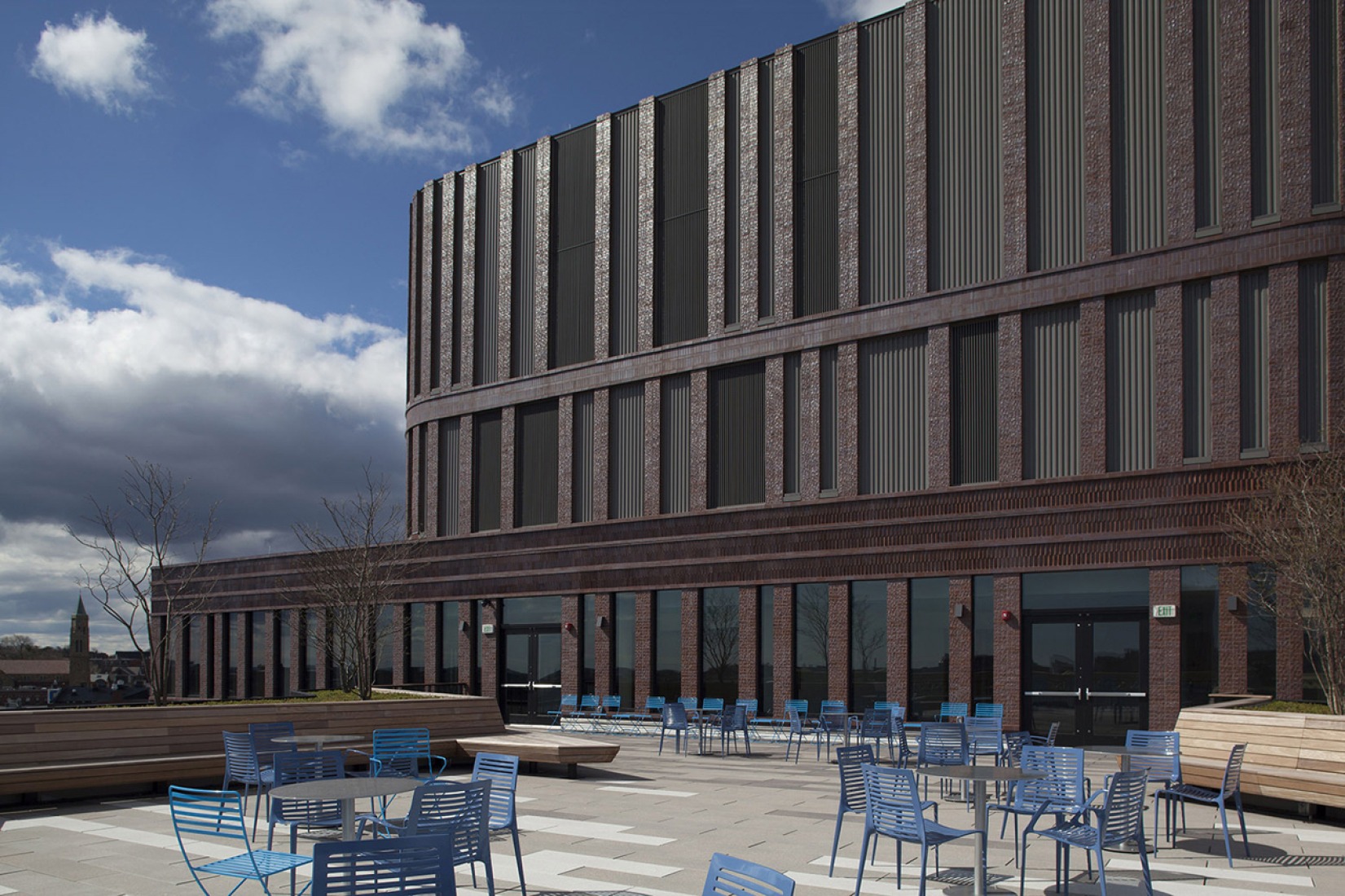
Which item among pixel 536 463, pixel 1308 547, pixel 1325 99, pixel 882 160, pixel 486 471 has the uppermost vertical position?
pixel 882 160

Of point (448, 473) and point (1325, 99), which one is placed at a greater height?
point (1325, 99)

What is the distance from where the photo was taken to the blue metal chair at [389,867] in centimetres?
587

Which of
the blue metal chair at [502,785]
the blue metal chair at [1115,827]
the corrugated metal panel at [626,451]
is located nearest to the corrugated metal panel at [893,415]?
the corrugated metal panel at [626,451]

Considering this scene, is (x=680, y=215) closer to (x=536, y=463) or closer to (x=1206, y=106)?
(x=536, y=463)

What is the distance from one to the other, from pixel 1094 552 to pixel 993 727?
25.1ft

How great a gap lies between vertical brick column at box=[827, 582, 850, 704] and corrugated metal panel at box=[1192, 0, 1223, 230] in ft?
34.7

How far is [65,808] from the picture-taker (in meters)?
14.4

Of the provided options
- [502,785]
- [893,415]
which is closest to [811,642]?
[893,415]

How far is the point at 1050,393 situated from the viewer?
24281 millimetres

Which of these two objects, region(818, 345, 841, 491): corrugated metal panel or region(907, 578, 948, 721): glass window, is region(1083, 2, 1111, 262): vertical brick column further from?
region(907, 578, 948, 721): glass window

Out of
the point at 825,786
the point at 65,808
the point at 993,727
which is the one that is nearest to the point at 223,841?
the point at 65,808

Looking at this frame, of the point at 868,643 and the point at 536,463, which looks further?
the point at 536,463

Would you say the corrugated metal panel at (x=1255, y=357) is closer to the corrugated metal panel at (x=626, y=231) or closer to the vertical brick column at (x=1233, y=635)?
the vertical brick column at (x=1233, y=635)

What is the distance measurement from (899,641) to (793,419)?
589 centimetres
